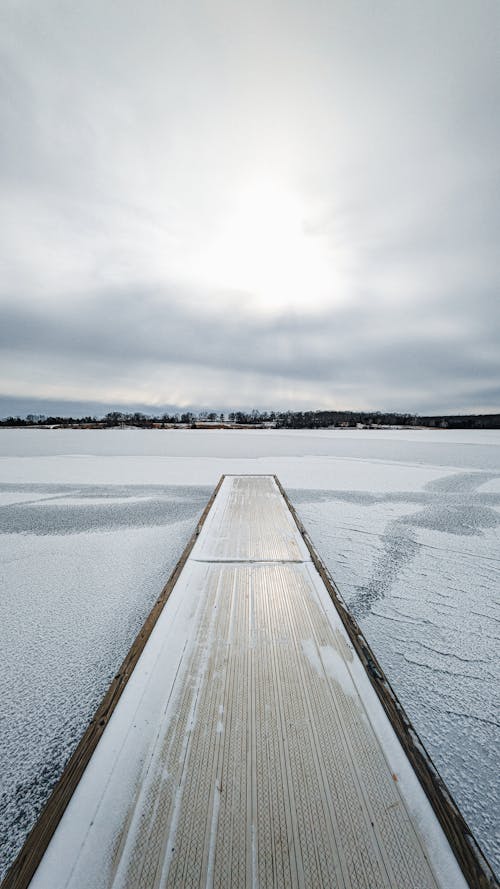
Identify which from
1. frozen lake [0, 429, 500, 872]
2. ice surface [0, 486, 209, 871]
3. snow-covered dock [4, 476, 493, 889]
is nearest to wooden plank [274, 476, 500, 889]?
snow-covered dock [4, 476, 493, 889]

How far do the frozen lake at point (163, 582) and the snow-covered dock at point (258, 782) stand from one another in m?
0.36

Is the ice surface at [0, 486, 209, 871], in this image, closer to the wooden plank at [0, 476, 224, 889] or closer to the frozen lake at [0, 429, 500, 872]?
the frozen lake at [0, 429, 500, 872]

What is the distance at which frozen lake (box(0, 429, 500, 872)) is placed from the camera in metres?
1.56

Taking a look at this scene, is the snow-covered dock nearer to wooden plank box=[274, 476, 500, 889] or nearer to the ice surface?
wooden plank box=[274, 476, 500, 889]

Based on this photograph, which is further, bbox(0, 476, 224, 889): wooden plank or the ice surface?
the ice surface

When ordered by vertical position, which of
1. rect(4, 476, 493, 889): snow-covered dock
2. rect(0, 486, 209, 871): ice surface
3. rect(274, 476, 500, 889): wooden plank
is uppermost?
rect(274, 476, 500, 889): wooden plank

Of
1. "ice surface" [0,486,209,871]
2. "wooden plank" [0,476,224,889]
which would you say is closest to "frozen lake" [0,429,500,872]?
"ice surface" [0,486,209,871]

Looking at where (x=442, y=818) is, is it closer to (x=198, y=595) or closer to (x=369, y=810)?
(x=369, y=810)

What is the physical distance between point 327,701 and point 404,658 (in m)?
0.87

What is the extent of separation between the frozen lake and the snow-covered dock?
362 mm

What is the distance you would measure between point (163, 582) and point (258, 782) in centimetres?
210

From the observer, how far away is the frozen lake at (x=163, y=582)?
1.56m

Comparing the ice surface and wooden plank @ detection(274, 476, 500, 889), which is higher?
wooden plank @ detection(274, 476, 500, 889)

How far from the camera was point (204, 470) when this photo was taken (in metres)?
10.1
